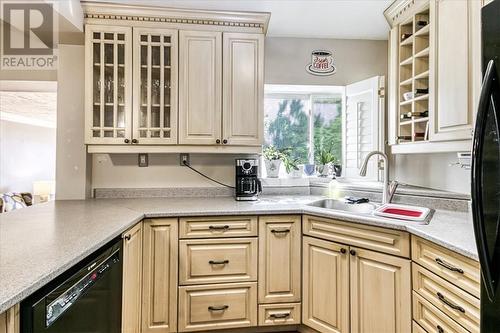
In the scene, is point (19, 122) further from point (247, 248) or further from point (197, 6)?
point (247, 248)

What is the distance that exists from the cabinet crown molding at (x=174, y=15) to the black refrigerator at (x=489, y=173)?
175cm

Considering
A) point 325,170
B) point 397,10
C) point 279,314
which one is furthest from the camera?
point 325,170

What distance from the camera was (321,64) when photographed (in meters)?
2.87

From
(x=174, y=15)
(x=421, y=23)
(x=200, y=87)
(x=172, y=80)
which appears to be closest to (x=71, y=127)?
(x=172, y=80)

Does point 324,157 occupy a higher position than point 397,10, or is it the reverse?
point 397,10

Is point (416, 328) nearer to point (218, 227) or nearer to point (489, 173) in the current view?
point (489, 173)

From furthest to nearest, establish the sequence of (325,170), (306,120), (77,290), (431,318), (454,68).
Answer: (306,120) → (325,170) → (454,68) → (431,318) → (77,290)

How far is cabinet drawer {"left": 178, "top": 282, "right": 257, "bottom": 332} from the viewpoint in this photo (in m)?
1.95

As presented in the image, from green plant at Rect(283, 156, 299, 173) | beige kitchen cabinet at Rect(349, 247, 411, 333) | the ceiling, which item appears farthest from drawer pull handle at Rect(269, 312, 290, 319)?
the ceiling

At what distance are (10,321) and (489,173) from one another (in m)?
1.40

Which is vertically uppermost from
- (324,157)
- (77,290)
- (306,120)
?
(306,120)

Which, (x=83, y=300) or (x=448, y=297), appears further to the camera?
(x=448, y=297)

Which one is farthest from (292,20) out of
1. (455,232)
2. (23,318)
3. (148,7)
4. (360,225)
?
(23,318)

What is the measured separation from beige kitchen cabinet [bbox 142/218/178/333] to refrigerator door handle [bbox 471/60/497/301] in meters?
1.59
